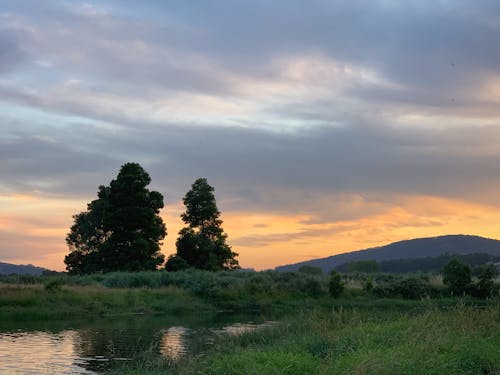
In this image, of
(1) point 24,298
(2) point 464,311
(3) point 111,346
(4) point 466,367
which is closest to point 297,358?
(4) point 466,367

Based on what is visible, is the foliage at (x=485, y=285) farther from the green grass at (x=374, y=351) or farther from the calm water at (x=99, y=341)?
the green grass at (x=374, y=351)

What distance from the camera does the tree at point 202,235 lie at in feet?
219

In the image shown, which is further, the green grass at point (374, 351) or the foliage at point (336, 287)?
the foliage at point (336, 287)

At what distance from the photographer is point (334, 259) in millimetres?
198125

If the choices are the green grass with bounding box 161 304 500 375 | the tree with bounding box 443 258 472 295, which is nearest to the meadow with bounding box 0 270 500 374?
the green grass with bounding box 161 304 500 375

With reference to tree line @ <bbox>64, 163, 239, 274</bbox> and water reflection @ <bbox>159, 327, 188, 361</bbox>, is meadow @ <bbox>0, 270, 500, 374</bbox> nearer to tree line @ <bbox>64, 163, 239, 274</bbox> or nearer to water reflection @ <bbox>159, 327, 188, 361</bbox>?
water reflection @ <bbox>159, 327, 188, 361</bbox>

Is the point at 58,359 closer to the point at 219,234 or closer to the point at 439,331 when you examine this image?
the point at 439,331

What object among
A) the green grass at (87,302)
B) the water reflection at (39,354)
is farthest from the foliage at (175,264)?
the water reflection at (39,354)

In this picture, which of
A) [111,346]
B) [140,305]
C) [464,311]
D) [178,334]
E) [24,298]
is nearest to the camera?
[464,311]

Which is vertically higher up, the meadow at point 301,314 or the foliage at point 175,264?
the foliage at point 175,264

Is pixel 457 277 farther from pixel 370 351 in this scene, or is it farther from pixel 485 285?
pixel 370 351

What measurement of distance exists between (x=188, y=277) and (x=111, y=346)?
2538 centimetres

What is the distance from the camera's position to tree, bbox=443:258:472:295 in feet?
173

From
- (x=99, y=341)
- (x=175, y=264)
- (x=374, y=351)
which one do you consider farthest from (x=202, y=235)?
(x=374, y=351)
